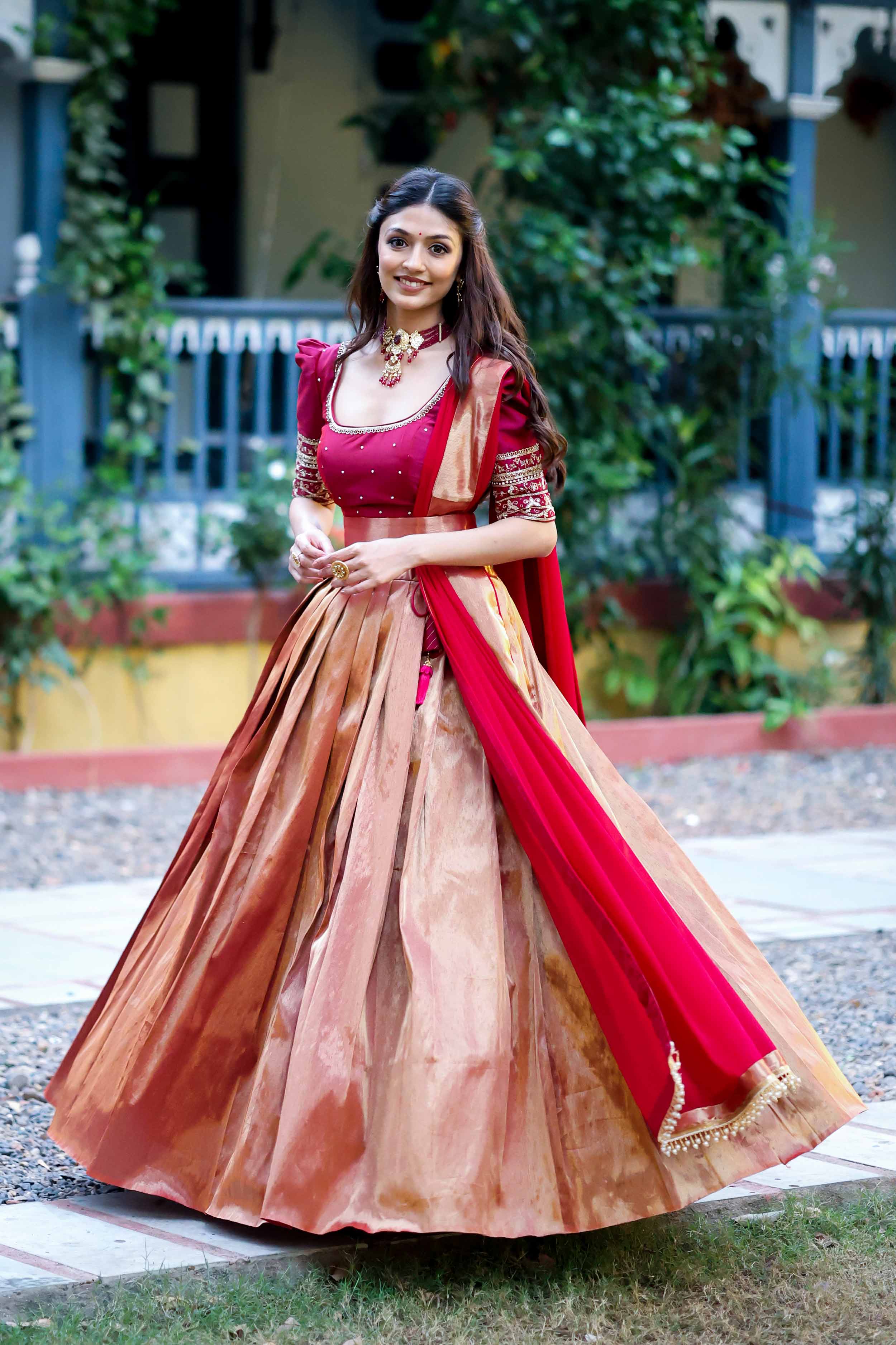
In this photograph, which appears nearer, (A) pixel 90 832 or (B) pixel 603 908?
(B) pixel 603 908

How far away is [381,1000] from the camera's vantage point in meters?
2.85

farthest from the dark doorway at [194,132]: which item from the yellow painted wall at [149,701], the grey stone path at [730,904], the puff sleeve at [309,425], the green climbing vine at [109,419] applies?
the puff sleeve at [309,425]

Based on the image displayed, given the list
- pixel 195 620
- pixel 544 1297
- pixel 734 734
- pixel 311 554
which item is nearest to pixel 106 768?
pixel 195 620

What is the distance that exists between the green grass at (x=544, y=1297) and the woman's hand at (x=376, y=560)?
3.61 feet

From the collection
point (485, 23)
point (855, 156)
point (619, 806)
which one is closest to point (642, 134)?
point (485, 23)

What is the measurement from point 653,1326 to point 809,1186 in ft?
2.08

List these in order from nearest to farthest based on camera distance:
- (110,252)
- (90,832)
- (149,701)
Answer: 1. (90,832)
2. (110,252)
3. (149,701)

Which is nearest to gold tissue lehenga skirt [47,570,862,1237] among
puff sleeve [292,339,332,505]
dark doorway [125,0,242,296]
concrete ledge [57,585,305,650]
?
puff sleeve [292,339,332,505]

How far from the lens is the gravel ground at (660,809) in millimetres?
6062

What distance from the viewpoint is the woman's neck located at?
128 inches

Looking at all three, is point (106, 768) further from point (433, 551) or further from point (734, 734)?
point (433, 551)

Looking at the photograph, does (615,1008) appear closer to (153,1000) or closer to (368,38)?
(153,1000)

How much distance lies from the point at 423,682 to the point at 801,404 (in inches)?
243

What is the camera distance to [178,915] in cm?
314
